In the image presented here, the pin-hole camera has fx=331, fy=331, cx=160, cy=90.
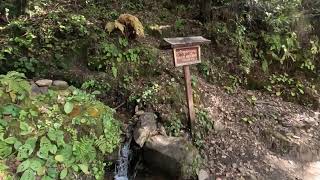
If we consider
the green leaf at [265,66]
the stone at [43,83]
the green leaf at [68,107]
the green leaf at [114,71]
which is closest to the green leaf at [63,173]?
the green leaf at [68,107]

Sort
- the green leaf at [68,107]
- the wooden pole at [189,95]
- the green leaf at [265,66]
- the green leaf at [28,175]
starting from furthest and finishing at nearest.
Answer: the green leaf at [265,66]
the wooden pole at [189,95]
the green leaf at [68,107]
the green leaf at [28,175]

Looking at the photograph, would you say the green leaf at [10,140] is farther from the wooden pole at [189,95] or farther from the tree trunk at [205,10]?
the tree trunk at [205,10]

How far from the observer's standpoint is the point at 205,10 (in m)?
8.05

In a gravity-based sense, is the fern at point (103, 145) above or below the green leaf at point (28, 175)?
below

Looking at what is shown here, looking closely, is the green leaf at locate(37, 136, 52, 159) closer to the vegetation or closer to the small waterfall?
the vegetation

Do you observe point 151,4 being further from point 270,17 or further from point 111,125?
point 111,125

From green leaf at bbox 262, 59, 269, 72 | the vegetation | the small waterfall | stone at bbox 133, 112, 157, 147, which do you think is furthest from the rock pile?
green leaf at bbox 262, 59, 269, 72

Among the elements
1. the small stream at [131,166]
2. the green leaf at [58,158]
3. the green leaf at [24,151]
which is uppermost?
the green leaf at [24,151]

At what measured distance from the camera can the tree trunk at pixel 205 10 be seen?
26.2ft

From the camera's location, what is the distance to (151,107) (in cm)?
607

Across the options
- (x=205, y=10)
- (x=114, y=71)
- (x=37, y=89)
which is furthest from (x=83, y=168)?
(x=205, y=10)

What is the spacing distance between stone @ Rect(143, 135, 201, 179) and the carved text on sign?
4.35 feet

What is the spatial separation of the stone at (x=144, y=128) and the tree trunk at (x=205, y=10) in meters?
3.41

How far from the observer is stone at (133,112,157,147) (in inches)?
209
